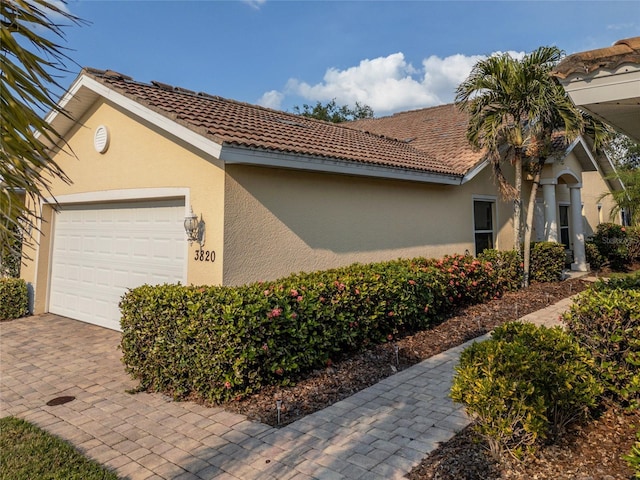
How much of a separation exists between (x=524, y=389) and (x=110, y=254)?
8.65 metres

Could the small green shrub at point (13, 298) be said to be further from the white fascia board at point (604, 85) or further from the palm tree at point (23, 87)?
the white fascia board at point (604, 85)

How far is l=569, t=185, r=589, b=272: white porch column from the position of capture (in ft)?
48.1

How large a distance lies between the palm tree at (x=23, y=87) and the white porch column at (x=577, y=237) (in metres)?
16.7

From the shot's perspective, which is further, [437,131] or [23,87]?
[437,131]

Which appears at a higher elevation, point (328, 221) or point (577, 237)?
point (577, 237)

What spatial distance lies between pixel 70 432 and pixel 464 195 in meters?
10.5

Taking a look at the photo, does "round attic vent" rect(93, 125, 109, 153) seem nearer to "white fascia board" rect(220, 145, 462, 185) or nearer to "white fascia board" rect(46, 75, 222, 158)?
"white fascia board" rect(46, 75, 222, 158)

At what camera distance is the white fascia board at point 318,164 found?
6.04m

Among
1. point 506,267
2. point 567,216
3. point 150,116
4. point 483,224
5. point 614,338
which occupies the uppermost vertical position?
point 150,116

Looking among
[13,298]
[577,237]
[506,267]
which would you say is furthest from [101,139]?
[577,237]

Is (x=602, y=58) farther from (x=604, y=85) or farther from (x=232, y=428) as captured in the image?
(x=232, y=428)

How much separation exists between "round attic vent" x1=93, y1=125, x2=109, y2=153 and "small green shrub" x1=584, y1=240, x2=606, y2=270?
658 inches

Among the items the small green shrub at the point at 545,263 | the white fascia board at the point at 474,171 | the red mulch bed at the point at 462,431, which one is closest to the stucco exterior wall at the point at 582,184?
the small green shrub at the point at 545,263

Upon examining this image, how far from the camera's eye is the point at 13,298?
10.2 m
